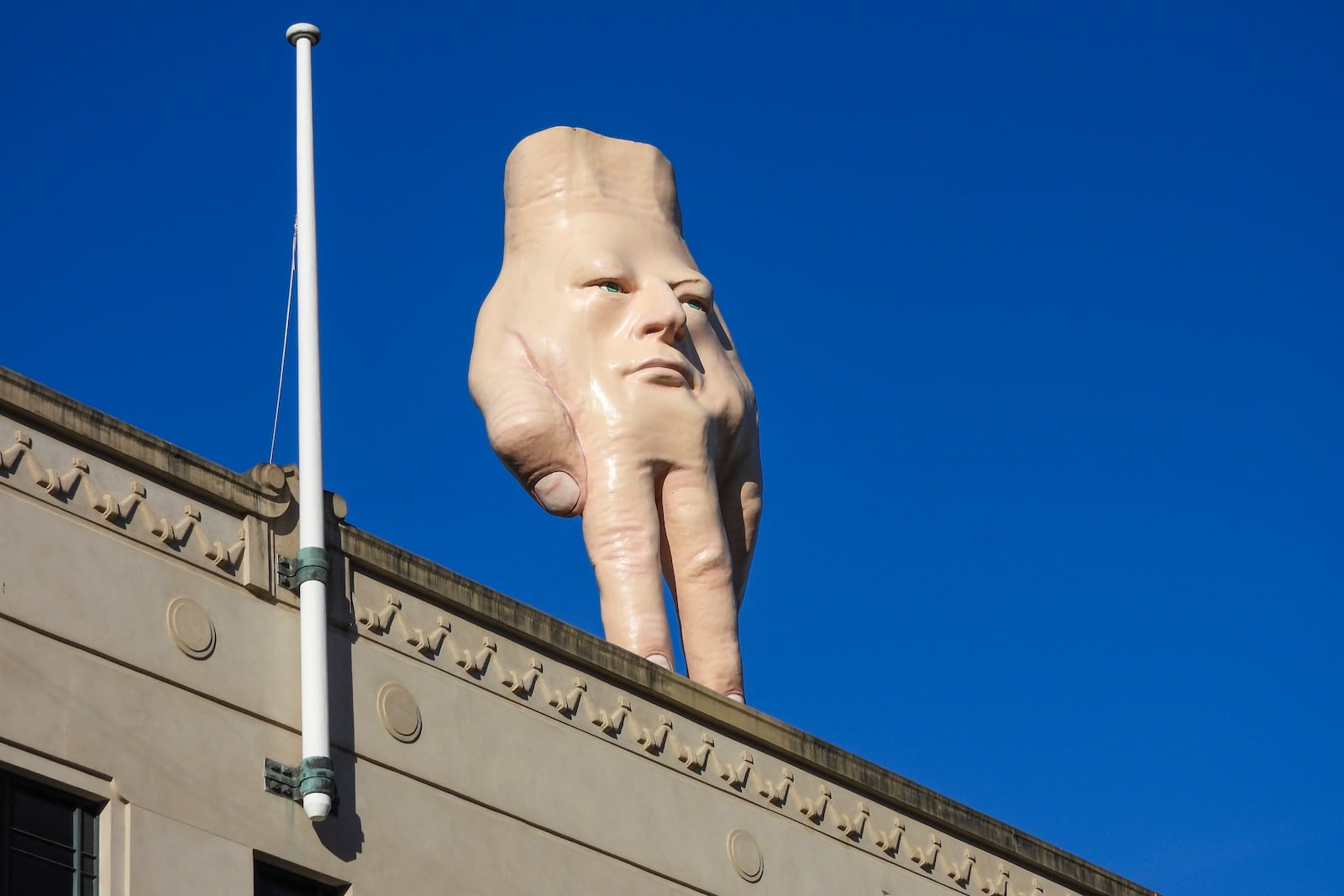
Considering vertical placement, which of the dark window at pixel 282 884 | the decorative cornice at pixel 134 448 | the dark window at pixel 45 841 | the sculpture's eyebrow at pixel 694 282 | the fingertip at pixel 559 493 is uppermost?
the sculpture's eyebrow at pixel 694 282

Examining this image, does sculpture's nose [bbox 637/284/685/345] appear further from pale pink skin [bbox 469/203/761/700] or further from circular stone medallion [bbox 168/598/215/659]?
circular stone medallion [bbox 168/598/215/659]

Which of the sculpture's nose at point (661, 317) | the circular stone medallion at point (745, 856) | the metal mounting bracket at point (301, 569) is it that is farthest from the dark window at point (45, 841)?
the sculpture's nose at point (661, 317)

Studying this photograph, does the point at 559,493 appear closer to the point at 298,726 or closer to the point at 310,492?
the point at 310,492

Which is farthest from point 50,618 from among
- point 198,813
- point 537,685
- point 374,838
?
point 537,685

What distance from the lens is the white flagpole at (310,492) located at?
1515cm

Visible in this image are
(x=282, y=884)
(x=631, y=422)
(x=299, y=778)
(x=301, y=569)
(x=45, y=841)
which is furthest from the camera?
(x=631, y=422)

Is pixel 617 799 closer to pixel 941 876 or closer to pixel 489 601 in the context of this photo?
pixel 489 601

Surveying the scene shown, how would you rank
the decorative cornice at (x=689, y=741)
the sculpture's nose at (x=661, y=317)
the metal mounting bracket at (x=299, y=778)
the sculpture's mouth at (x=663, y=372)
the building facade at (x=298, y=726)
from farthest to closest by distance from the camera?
the sculpture's nose at (x=661, y=317)
the sculpture's mouth at (x=663, y=372)
the decorative cornice at (x=689, y=741)
the metal mounting bracket at (x=299, y=778)
the building facade at (x=298, y=726)

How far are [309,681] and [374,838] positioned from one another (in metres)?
0.98

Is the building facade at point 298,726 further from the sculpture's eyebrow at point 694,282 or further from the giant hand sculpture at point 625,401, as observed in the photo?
the sculpture's eyebrow at point 694,282

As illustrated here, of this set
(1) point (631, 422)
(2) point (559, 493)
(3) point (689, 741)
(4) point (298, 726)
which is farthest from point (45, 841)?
(1) point (631, 422)

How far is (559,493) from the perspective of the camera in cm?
2036

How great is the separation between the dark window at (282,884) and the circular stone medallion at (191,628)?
4.07ft

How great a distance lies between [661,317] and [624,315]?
0.30m
